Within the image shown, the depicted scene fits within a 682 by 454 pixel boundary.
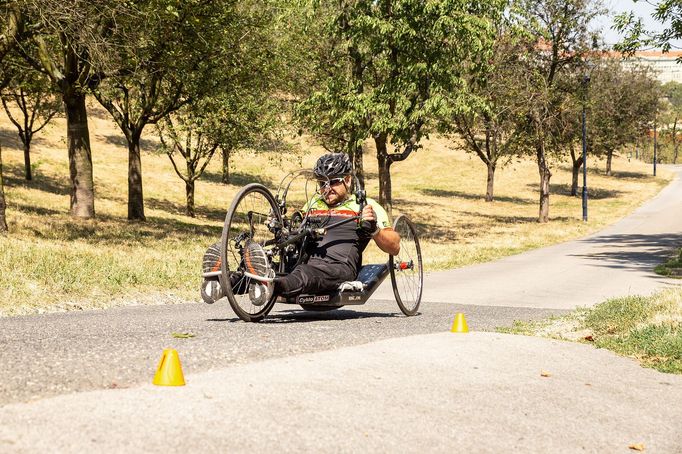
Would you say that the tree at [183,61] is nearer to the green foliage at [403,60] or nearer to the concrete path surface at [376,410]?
the green foliage at [403,60]

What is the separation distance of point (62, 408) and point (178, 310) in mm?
6779

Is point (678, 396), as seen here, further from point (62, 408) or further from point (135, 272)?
point (135, 272)

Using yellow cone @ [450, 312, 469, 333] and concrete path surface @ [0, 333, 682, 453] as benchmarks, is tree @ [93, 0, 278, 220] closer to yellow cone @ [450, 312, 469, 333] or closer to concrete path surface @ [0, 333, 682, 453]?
yellow cone @ [450, 312, 469, 333]

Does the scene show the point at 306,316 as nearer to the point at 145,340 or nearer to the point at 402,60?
the point at 145,340

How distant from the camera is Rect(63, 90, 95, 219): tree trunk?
2545cm

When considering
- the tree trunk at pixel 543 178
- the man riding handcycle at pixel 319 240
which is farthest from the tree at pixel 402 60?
the man riding handcycle at pixel 319 240

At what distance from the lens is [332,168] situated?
873cm

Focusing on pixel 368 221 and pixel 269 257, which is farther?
pixel 368 221

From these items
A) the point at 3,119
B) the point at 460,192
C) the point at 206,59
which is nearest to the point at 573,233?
the point at 206,59

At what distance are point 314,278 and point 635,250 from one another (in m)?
24.4

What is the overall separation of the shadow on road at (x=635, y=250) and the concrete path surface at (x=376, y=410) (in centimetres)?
1788

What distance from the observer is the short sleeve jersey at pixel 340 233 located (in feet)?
28.5

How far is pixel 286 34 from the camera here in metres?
32.6

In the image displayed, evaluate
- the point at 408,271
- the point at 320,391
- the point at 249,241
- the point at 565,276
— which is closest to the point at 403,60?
the point at 565,276
